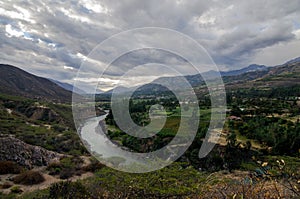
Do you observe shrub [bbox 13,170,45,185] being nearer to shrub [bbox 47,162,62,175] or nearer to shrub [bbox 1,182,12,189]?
shrub [bbox 1,182,12,189]

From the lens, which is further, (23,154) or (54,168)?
(23,154)

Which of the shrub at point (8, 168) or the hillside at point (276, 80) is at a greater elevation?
the hillside at point (276, 80)

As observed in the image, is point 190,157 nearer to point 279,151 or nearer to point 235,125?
point 279,151

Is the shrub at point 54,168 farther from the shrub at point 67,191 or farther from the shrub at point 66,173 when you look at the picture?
the shrub at point 67,191

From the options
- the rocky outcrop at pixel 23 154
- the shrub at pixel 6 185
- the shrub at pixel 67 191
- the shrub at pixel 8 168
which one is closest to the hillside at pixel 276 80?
the rocky outcrop at pixel 23 154

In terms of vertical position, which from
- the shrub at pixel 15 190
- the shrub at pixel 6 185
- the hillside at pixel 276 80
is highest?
the hillside at pixel 276 80

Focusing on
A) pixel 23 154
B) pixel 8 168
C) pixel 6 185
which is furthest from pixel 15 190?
pixel 23 154

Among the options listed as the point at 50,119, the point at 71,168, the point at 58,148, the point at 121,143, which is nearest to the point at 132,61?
the point at 71,168

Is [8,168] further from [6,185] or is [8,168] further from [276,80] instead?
[276,80]
